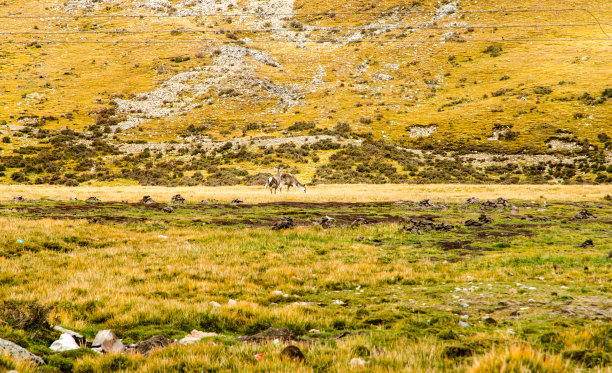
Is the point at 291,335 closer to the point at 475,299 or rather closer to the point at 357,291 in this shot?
the point at 357,291

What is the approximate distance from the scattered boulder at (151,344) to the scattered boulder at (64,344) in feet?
3.35

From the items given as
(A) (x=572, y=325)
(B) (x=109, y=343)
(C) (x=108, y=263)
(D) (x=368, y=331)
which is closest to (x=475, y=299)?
(A) (x=572, y=325)

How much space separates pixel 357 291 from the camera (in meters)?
11.9

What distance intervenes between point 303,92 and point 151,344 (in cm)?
12836

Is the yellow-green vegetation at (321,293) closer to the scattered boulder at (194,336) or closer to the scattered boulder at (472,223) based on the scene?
the scattered boulder at (472,223)

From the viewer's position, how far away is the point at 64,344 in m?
6.44

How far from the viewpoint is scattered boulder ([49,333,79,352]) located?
249 inches

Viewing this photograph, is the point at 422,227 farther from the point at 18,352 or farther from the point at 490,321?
the point at 18,352

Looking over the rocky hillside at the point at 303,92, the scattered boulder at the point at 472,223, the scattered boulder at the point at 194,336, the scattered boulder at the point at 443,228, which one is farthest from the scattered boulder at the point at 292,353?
the rocky hillside at the point at 303,92

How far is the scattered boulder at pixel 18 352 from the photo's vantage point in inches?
209

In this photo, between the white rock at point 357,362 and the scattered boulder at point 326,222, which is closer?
the white rock at point 357,362

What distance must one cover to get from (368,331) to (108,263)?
443 inches

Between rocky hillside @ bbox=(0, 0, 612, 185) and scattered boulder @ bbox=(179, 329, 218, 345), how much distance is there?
61945mm

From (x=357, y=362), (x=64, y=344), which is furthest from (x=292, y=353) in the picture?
(x=64, y=344)
